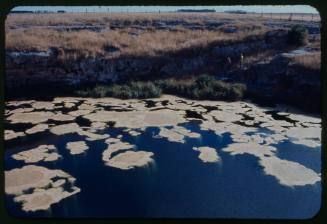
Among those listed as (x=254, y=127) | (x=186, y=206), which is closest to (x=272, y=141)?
(x=254, y=127)

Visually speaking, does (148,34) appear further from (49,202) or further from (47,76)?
(49,202)

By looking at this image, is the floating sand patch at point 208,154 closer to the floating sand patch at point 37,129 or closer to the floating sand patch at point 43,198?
the floating sand patch at point 43,198

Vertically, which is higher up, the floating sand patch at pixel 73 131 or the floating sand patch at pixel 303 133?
the floating sand patch at pixel 303 133

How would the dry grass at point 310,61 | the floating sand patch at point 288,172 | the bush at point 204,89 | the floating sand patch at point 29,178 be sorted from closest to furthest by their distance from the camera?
the floating sand patch at point 29,178
the floating sand patch at point 288,172
the dry grass at point 310,61
the bush at point 204,89

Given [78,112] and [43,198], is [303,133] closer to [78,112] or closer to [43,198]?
[78,112]

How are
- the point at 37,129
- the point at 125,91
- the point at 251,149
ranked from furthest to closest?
the point at 125,91
the point at 37,129
the point at 251,149

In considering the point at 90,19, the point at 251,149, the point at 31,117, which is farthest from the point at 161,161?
the point at 90,19

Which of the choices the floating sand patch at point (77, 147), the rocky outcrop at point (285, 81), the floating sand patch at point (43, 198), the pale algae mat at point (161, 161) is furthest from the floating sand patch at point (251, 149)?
the floating sand patch at point (43, 198)
